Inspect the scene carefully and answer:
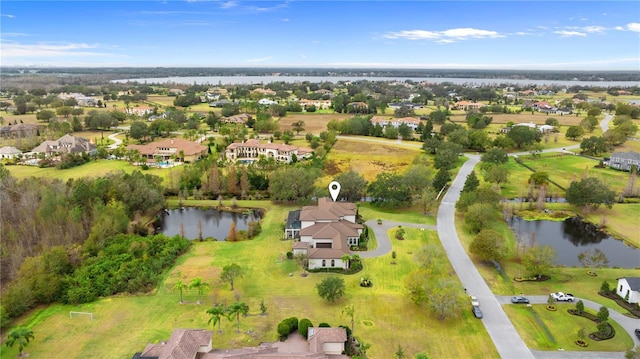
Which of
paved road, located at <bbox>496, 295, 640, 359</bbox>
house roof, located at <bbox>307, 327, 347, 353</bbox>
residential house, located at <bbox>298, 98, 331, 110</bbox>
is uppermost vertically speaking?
residential house, located at <bbox>298, 98, 331, 110</bbox>

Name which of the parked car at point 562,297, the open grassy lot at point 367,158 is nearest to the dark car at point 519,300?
the parked car at point 562,297

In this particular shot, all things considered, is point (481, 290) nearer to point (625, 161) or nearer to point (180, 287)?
point (180, 287)

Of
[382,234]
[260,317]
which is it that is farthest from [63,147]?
[260,317]

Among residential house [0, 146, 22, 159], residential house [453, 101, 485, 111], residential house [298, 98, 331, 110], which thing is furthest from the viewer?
residential house [298, 98, 331, 110]

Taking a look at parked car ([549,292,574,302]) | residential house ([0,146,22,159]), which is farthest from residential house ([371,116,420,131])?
parked car ([549,292,574,302])

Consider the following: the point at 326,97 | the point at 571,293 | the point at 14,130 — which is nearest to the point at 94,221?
the point at 571,293

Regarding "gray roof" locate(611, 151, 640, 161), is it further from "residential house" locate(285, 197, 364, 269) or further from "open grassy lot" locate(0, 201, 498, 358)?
"open grassy lot" locate(0, 201, 498, 358)

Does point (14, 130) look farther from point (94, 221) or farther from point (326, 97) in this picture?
point (326, 97)
